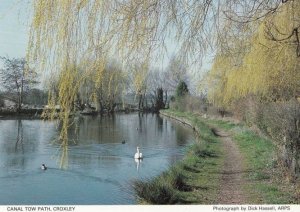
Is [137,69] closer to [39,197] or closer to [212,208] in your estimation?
[212,208]

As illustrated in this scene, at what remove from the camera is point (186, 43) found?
3539mm

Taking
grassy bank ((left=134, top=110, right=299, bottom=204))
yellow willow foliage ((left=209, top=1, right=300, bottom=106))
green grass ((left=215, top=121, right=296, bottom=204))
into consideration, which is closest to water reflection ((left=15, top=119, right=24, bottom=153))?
grassy bank ((left=134, top=110, right=299, bottom=204))

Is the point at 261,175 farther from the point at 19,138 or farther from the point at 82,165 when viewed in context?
the point at 19,138

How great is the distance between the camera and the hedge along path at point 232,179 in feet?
22.2

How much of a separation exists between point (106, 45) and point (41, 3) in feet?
1.31

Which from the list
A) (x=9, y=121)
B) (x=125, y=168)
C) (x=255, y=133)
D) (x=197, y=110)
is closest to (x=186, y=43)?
(x=125, y=168)

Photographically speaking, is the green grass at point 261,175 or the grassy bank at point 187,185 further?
the grassy bank at point 187,185

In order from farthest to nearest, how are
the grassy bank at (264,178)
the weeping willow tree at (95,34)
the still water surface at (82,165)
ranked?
the still water surface at (82,165), the grassy bank at (264,178), the weeping willow tree at (95,34)

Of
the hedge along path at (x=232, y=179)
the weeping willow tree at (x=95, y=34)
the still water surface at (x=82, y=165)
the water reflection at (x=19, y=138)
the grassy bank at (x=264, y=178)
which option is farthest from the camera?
the water reflection at (x=19, y=138)

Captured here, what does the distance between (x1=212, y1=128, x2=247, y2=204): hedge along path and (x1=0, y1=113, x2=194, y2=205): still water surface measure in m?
1.26

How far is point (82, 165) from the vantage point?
1211 cm

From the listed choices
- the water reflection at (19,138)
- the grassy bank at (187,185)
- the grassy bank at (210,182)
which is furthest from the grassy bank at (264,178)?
the water reflection at (19,138)

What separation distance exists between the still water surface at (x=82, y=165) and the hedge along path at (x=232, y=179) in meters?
1.26

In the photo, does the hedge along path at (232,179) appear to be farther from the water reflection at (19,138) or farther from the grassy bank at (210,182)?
the water reflection at (19,138)
